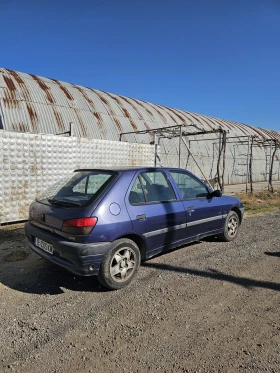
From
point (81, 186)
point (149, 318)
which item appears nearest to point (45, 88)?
point (81, 186)

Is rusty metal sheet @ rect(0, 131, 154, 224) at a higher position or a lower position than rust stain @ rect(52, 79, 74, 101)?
lower

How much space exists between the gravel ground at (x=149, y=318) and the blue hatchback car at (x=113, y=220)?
15.5 inches

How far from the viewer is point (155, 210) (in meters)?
3.99

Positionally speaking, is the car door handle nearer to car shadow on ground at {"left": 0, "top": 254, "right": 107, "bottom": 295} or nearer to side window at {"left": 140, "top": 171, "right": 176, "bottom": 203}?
side window at {"left": 140, "top": 171, "right": 176, "bottom": 203}

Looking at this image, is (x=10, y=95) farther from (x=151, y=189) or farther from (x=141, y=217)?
(x=141, y=217)

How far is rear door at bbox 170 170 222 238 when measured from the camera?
4594 mm

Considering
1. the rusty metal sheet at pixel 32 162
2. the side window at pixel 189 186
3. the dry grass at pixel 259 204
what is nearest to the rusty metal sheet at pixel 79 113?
the rusty metal sheet at pixel 32 162

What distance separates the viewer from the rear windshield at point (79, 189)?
355 centimetres

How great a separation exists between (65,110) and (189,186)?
8.53 meters

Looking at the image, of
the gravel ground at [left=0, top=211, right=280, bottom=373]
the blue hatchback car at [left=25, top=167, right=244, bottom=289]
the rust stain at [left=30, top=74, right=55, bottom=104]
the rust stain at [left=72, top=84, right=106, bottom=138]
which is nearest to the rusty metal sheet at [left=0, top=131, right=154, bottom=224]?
the gravel ground at [left=0, top=211, right=280, bottom=373]

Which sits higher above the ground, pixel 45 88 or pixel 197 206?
pixel 45 88

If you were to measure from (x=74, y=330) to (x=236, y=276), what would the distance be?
2.41 meters

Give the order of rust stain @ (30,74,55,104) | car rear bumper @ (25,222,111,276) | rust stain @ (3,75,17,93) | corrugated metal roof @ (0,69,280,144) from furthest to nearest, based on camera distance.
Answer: rust stain @ (30,74,55,104) < rust stain @ (3,75,17,93) < corrugated metal roof @ (0,69,280,144) < car rear bumper @ (25,222,111,276)

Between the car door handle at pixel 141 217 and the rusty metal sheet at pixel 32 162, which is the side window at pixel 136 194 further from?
the rusty metal sheet at pixel 32 162
